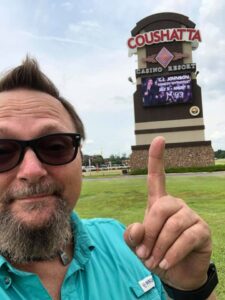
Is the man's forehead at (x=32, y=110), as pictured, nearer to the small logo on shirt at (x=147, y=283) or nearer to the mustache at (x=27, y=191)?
the mustache at (x=27, y=191)

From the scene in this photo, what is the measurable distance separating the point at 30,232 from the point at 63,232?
170mm

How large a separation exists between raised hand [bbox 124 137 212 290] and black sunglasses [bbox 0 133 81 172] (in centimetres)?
46

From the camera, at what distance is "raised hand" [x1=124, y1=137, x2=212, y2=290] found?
1.44m

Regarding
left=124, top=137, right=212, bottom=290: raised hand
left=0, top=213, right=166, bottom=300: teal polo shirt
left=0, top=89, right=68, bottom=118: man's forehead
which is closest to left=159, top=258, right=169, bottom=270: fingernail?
left=124, top=137, right=212, bottom=290: raised hand

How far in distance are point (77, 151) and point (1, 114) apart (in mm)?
410

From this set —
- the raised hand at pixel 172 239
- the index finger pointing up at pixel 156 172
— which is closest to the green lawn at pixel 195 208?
the raised hand at pixel 172 239

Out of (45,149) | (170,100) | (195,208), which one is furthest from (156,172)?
(170,100)

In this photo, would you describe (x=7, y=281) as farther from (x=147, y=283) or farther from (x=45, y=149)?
(x=147, y=283)

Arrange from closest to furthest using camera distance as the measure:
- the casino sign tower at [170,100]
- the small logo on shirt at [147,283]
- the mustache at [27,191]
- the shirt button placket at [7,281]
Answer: the shirt button placket at [7,281]
the mustache at [27,191]
the small logo on shirt at [147,283]
the casino sign tower at [170,100]

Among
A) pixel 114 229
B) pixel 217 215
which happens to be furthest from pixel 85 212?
pixel 114 229

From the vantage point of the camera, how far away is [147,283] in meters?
1.95

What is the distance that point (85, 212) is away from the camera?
10.1 m

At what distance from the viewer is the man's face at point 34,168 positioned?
5.49 ft

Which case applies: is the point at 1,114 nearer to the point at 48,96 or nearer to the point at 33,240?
the point at 48,96
